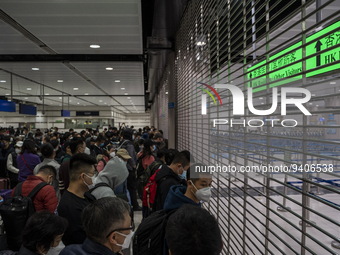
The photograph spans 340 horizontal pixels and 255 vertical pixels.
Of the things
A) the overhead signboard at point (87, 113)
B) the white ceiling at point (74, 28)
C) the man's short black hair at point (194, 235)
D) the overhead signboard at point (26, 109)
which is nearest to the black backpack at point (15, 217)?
the man's short black hair at point (194, 235)

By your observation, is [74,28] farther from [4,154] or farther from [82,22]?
[4,154]

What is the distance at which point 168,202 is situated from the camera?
6.91ft

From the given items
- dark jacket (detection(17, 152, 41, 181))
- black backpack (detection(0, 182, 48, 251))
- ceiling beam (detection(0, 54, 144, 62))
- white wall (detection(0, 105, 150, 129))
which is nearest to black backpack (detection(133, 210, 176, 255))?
black backpack (detection(0, 182, 48, 251))

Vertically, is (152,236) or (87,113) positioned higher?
(87,113)

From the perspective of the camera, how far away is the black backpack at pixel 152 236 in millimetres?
1849

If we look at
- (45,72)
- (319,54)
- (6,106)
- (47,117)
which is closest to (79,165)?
(319,54)

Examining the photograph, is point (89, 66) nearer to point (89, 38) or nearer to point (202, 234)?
point (89, 38)

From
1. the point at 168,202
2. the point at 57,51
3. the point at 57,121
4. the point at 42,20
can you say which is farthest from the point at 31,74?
the point at 57,121

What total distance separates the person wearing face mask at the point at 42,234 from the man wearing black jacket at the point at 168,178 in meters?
1.12

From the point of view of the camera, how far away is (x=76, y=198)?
2527 millimetres

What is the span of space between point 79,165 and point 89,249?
121 centimetres

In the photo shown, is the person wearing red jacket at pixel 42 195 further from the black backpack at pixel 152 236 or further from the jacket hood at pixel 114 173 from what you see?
the black backpack at pixel 152 236

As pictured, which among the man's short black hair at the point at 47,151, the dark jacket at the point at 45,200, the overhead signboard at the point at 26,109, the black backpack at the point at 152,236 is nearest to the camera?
the black backpack at the point at 152,236

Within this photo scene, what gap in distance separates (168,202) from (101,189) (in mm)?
979
